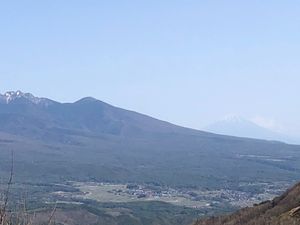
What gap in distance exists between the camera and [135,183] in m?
120

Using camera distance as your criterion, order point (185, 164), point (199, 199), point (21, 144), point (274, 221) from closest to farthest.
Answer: point (274, 221)
point (199, 199)
point (185, 164)
point (21, 144)

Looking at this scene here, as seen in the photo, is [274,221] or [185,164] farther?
[185,164]

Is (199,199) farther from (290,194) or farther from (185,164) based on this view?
(290,194)

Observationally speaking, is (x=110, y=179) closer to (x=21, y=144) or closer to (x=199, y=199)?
(x=199, y=199)

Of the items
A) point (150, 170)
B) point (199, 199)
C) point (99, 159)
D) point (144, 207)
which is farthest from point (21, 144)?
point (144, 207)

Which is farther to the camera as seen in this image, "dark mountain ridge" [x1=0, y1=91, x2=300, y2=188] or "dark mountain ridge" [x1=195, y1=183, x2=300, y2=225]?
"dark mountain ridge" [x1=0, y1=91, x2=300, y2=188]

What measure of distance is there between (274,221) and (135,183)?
100 m

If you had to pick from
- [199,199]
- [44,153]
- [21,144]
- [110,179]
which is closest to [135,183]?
[110,179]

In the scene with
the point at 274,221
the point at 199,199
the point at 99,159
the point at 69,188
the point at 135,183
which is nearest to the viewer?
the point at 274,221

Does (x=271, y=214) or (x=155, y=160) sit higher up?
(x=271, y=214)

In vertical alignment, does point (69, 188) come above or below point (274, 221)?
below

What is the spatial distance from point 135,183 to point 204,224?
92540mm

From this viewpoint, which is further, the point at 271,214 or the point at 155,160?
the point at 155,160

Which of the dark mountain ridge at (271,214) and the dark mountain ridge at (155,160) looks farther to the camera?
the dark mountain ridge at (155,160)
